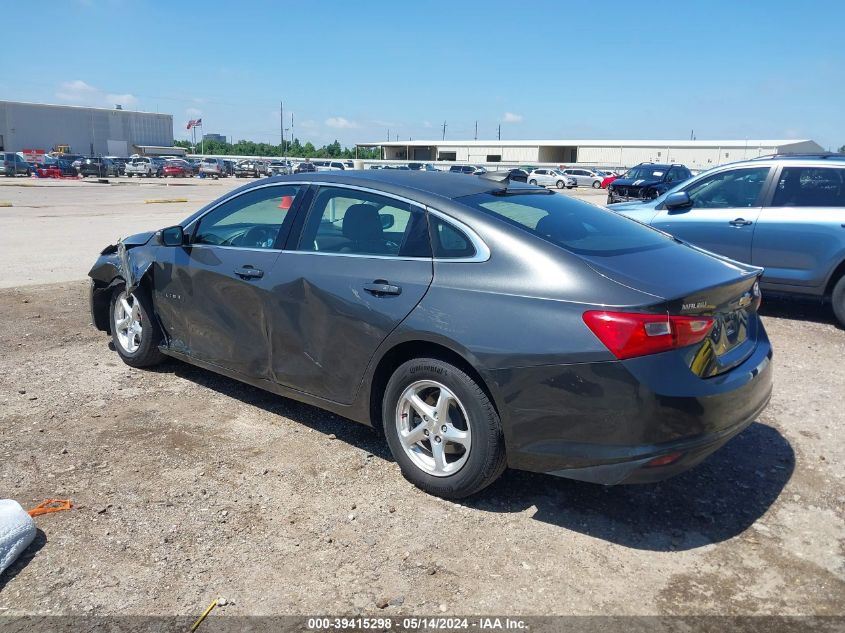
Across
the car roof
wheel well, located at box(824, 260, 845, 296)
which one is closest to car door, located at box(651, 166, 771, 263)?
wheel well, located at box(824, 260, 845, 296)

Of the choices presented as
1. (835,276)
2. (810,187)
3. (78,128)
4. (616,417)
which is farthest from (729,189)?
(78,128)

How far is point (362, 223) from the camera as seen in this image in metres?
4.21

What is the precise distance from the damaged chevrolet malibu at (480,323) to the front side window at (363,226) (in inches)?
0.4

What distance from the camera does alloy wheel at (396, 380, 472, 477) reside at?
3.63 m

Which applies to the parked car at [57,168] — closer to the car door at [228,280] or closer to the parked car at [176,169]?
the parked car at [176,169]

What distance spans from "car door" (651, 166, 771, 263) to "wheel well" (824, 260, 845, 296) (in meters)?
0.82

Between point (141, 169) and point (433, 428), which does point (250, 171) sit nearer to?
point (141, 169)

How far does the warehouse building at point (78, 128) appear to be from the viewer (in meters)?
84.5

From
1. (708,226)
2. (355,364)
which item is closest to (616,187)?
(708,226)

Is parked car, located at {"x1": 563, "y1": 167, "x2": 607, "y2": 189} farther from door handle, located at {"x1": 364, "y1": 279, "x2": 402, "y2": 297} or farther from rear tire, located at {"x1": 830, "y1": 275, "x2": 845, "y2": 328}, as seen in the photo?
door handle, located at {"x1": 364, "y1": 279, "x2": 402, "y2": 297}

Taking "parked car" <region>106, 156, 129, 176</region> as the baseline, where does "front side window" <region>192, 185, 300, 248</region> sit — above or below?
above

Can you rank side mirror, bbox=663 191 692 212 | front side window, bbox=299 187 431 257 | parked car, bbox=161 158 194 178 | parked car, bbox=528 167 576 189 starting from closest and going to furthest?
front side window, bbox=299 187 431 257 → side mirror, bbox=663 191 692 212 → parked car, bbox=528 167 576 189 → parked car, bbox=161 158 194 178

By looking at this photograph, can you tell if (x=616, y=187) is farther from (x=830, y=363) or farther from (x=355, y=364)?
(x=355, y=364)

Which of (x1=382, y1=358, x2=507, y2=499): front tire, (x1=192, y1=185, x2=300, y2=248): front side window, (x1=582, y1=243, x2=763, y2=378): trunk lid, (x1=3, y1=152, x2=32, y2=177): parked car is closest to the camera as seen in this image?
(x1=582, y1=243, x2=763, y2=378): trunk lid
